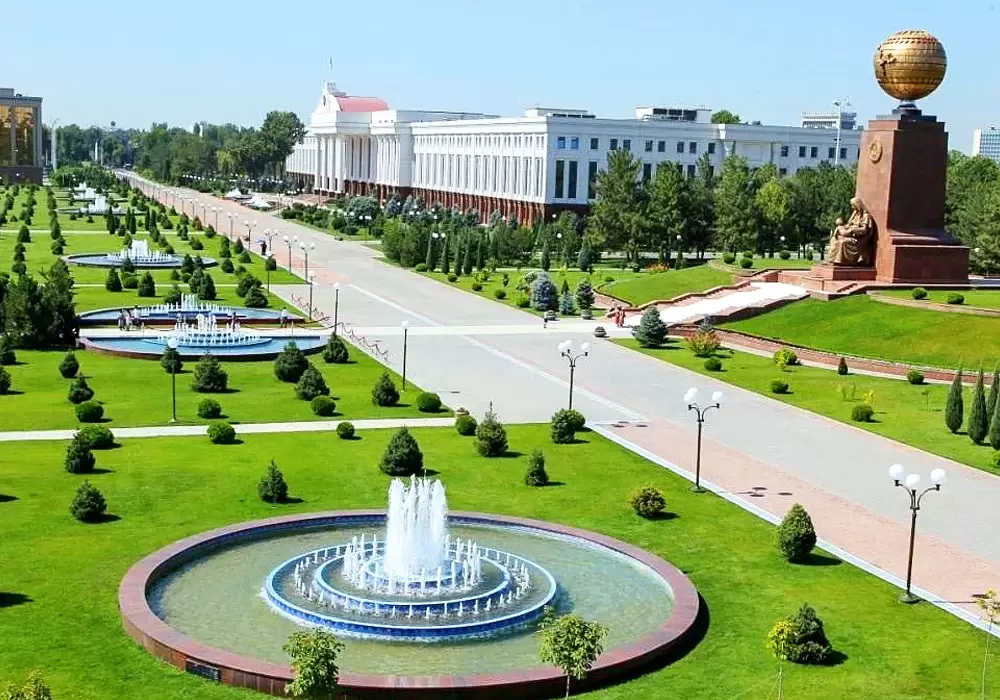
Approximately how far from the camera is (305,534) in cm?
2267

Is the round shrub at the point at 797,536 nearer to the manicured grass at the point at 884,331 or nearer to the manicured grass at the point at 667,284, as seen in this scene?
the manicured grass at the point at 884,331

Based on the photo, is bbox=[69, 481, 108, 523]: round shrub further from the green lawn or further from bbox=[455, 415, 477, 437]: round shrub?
the green lawn

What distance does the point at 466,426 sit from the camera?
102ft

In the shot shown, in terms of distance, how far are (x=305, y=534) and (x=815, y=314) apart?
32.0 metres

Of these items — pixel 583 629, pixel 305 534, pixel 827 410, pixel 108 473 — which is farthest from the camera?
pixel 827 410

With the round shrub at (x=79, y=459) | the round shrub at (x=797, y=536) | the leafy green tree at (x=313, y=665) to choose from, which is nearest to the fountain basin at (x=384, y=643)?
the leafy green tree at (x=313, y=665)

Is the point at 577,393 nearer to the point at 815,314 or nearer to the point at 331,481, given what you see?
the point at 331,481

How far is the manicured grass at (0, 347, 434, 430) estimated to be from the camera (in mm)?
32281

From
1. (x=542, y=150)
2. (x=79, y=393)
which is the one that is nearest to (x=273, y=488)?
(x=79, y=393)

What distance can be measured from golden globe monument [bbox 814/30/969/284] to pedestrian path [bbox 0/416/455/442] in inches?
1004

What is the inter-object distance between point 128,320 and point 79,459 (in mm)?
22217

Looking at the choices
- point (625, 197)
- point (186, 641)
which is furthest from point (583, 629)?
point (625, 197)

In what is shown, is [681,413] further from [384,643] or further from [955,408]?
[384,643]

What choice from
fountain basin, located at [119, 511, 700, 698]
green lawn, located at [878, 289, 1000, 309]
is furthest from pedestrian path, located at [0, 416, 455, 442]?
green lawn, located at [878, 289, 1000, 309]
